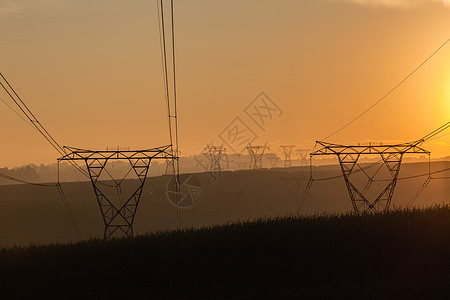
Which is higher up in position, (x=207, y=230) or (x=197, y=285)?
Answer: (x=207, y=230)

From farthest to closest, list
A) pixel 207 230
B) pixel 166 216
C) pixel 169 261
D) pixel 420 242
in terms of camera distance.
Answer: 1. pixel 166 216
2. pixel 207 230
3. pixel 420 242
4. pixel 169 261

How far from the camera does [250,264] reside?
86.5 ft

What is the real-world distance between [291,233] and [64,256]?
33.0ft

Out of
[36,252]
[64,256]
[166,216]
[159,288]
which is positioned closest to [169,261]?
[159,288]

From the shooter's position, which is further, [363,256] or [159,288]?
[363,256]

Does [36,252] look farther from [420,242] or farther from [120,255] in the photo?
[420,242]

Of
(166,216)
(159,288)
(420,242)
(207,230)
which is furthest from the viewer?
(166,216)

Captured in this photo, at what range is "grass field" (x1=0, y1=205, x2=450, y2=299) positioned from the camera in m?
23.9

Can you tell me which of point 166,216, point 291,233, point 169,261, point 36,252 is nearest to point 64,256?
point 36,252

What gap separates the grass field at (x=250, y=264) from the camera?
78.3 feet

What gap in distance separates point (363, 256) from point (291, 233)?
3.75m

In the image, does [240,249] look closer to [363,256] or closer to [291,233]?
[291,233]

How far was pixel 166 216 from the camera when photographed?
625 feet

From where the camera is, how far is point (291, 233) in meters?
29.7
